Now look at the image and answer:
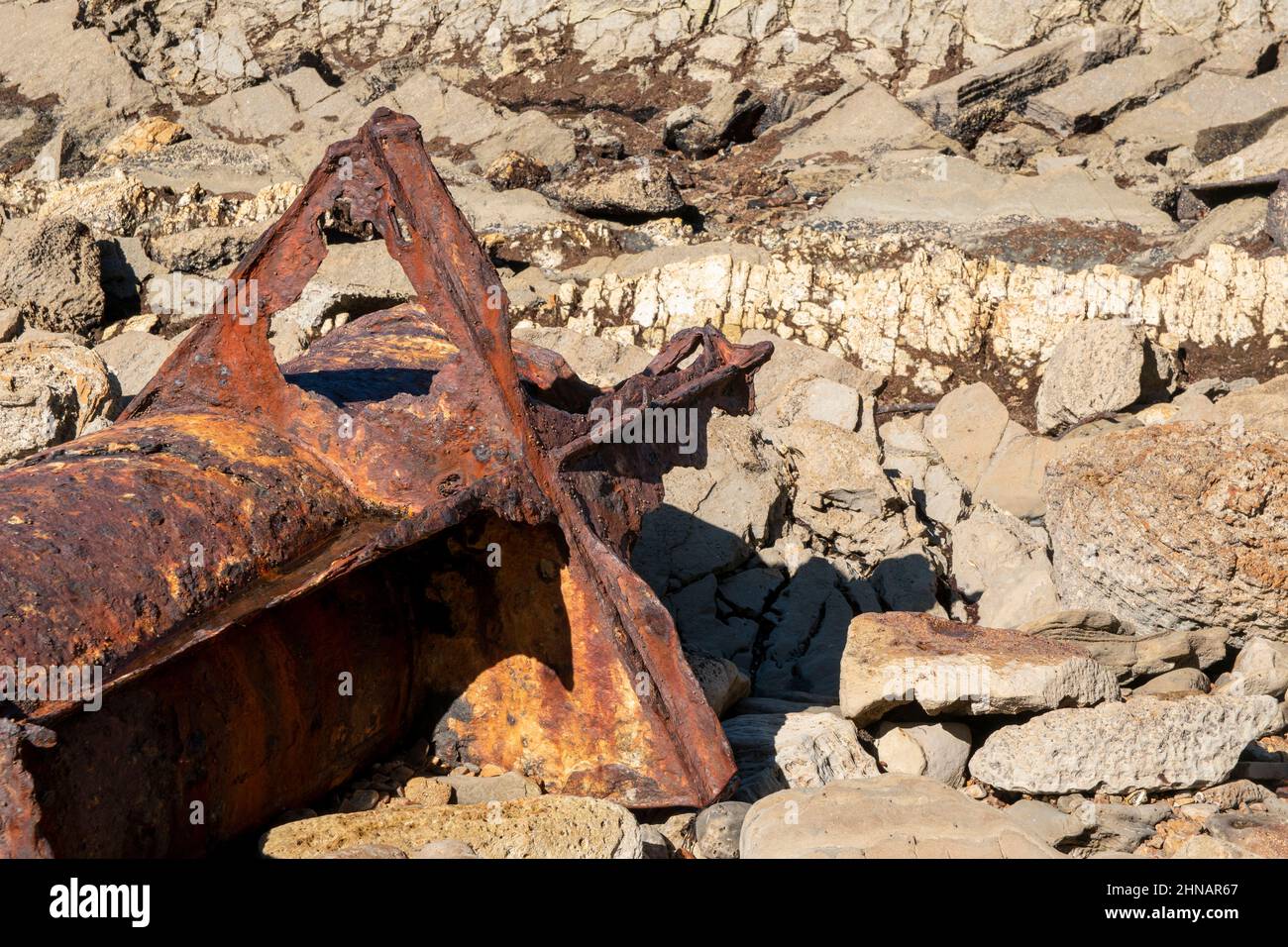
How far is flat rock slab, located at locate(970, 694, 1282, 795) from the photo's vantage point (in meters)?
3.45

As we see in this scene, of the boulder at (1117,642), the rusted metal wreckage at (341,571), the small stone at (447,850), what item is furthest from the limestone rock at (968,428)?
the small stone at (447,850)

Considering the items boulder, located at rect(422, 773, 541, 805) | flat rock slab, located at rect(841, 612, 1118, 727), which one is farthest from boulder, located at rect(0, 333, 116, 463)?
flat rock slab, located at rect(841, 612, 1118, 727)

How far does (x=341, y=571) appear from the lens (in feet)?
9.03

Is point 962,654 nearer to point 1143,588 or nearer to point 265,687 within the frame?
point 1143,588

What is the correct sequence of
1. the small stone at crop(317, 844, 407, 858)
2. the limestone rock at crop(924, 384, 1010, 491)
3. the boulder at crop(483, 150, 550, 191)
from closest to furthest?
the small stone at crop(317, 844, 407, 858)
the limestone rock at crop(924, 384, 1010, 491)
the boulder at crop(483, 150, 550, 191)

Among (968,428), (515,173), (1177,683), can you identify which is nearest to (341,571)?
(1177,683)

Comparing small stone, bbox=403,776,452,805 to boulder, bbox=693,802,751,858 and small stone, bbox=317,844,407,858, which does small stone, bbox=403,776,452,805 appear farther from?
boulder, bbox=693,802,751,858

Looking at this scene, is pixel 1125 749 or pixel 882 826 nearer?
pixel 882 826

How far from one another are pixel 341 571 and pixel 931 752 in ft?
6.00

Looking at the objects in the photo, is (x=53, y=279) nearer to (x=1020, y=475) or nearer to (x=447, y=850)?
(x=1020, y=475)

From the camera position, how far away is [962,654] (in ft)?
12.1

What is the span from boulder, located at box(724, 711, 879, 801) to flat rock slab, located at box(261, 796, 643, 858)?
623 mm
